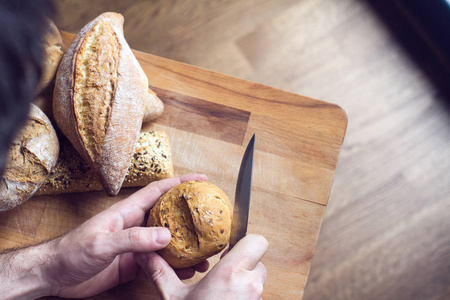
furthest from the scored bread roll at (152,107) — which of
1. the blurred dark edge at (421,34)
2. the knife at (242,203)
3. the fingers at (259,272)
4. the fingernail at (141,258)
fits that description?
the blurred dark edge at (421,34)

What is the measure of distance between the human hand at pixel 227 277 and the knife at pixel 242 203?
0.07 meters

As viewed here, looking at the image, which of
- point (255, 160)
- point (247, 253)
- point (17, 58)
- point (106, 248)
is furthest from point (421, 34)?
point (17, 58)

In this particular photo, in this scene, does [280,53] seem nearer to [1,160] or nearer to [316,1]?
[316,1]

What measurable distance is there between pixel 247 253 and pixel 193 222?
16 centimetres

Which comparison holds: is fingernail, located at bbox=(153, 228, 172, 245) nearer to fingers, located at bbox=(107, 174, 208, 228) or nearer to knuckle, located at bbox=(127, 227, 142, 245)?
knuckle, located at bbox=(127, 227, 142, 245)

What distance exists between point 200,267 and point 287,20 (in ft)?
4.27

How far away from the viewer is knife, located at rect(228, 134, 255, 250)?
99 cm

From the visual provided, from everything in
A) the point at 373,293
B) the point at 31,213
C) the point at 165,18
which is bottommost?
the point at 31,213

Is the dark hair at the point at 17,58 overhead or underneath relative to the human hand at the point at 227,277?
overhead

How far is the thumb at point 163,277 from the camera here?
34.9 inches

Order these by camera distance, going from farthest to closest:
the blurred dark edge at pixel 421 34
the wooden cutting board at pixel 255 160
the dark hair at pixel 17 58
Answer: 1. the blurred dark edge at pixel 421 34
2. the wooden cutting board at pixel 255 160
3. the dark hair at pixel 17 58

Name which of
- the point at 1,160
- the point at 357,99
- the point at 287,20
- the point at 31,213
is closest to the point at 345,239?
the point at 357,99

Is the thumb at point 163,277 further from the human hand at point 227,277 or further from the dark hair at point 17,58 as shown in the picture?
the dark hair at point 17,58

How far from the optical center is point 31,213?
1.16 meters
